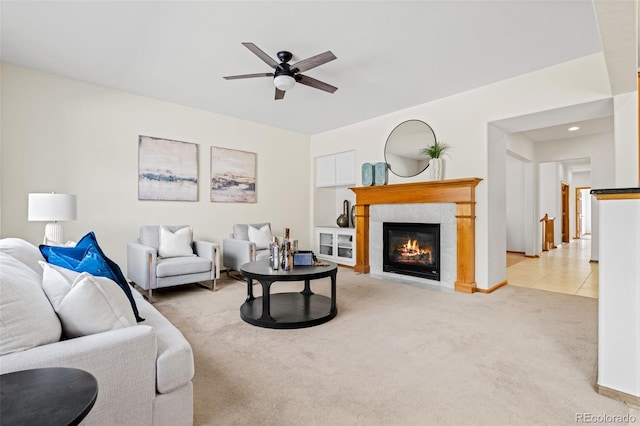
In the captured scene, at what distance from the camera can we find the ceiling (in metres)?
2.49

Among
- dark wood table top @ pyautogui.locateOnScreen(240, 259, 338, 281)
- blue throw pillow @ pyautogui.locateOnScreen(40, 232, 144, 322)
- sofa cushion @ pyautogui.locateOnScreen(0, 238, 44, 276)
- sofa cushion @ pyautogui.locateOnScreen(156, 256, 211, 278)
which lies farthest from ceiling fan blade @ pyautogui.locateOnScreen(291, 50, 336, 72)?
sofa cushion @ pyautogui.locateOnScreen(156, 256, 211, 278)

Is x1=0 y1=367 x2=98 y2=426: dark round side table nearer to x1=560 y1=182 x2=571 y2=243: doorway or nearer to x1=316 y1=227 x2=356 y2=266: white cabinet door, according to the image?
x1=316 y1=227 x2=356 y2=266: white cabinet door

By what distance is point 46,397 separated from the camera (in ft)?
2.50

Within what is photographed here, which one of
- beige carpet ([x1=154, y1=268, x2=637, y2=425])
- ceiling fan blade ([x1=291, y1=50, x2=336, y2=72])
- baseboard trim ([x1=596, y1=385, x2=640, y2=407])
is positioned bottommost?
beige carpet ([x1=154, y1=268, x2=637, y2=425])

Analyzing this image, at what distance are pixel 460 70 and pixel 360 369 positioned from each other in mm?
3270

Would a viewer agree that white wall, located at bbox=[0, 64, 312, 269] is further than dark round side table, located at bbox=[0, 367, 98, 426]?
Yes

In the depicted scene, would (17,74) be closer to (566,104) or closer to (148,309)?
(148,309)

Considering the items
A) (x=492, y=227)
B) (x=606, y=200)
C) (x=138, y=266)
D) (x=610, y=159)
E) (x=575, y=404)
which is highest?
(x=610, y=159)

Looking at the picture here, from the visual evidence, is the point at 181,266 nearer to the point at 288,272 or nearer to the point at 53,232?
the point at 53,232

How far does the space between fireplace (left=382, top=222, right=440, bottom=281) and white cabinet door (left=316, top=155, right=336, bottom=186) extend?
5.29 feet

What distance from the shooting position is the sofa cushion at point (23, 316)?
1.04 metres

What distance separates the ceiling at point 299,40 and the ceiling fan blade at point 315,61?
0.83 ft

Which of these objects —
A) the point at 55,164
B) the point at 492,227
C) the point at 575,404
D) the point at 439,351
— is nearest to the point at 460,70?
the point at 492,227

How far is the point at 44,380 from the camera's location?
33.1 inches
